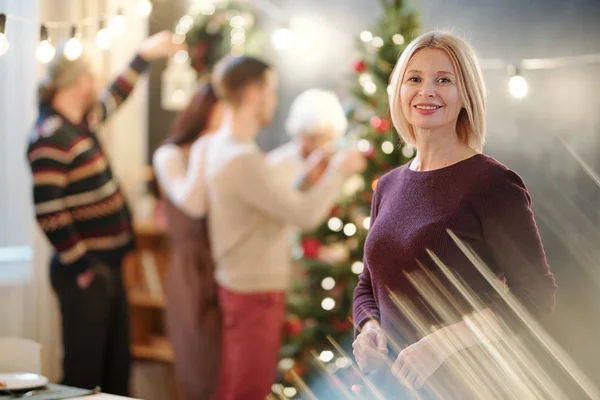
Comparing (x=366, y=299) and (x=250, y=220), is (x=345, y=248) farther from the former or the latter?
(x=366, y=299)

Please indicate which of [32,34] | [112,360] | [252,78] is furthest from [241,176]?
[32,34]

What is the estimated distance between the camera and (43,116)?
4.09 m

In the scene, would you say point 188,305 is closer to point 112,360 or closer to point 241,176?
point 112,360

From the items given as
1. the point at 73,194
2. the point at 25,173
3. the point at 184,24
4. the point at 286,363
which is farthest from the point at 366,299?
the point at 25,173

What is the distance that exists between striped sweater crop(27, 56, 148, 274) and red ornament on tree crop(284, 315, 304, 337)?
0.96 meters

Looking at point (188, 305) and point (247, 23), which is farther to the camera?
point (247, 23)

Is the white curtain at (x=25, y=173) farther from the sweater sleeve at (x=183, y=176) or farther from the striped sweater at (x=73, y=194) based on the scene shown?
the sweater sleeve at (x=183, y=176)

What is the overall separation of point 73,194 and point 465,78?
8.77 ft

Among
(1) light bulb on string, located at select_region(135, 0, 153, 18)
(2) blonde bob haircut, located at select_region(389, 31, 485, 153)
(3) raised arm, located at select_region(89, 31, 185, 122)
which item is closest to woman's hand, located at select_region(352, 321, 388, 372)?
(2) blonde bob haircut, located at select_region(389, 31, 485, 153)

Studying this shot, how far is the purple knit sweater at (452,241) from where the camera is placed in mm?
1724

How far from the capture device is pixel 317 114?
4230mm

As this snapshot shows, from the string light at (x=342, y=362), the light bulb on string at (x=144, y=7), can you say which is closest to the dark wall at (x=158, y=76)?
the light bulb on string at (x=144, y=7)

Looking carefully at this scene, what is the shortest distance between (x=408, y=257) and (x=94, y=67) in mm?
2821

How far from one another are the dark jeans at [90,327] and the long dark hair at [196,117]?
0.77 m
